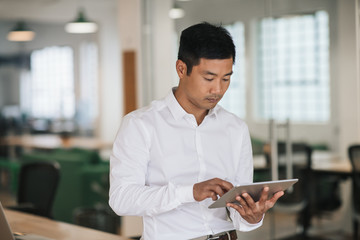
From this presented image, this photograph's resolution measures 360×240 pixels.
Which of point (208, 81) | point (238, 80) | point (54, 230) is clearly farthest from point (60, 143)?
point (208, 81)

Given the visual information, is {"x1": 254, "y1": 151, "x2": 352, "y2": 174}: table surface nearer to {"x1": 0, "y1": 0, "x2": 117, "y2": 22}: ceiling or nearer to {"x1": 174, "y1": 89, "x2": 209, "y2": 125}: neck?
{"x1": 174, "y1": 89, "x2": 209, "y2": 125}: neck

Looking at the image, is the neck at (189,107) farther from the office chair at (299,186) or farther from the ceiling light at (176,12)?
the ceiling light at (176,12)

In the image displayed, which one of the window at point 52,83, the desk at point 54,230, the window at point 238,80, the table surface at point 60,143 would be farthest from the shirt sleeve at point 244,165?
the window at point 52,83

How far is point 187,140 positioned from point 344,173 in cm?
268

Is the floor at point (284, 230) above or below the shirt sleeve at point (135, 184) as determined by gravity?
below

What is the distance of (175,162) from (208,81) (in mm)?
351

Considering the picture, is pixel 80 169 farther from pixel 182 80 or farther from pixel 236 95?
pixel 182 80

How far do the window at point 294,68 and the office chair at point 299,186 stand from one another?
0.93 feet

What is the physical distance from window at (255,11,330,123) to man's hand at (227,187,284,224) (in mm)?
2558

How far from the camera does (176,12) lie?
199 inches

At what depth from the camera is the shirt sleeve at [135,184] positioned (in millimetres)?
1925

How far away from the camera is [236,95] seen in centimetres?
464

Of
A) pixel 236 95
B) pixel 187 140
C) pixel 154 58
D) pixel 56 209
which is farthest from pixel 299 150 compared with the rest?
pixel 56 209

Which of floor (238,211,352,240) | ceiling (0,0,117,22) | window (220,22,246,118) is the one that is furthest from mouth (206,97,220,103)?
ceiling (0,0,117,22)
